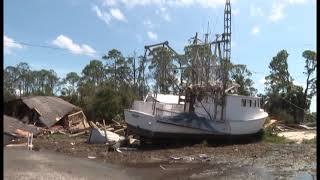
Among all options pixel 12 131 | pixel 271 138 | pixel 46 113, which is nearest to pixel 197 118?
pixel 271 138

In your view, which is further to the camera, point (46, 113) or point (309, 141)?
point (46, 113)

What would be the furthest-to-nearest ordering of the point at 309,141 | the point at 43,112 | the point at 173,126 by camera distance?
the point at 43,112 → the point at 309,141 → the point at 173,126

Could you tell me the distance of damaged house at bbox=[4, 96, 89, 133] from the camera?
154 ft

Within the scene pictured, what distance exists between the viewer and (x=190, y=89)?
37.3 m

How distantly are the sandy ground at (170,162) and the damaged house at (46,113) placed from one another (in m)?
14.2

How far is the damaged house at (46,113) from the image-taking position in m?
47.0

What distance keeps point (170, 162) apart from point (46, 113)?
25411mm

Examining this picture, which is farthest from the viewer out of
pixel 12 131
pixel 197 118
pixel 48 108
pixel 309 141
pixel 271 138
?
pixel 48 108

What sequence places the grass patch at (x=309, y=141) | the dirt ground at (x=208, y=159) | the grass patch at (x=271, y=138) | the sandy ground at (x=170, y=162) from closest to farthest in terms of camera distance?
the sandy ground at (x=170, y=162) → the dirt ground at (x=208, y=159) → the grass patch at (x=309, y=141) → the grass patch at (x=271, y=138)

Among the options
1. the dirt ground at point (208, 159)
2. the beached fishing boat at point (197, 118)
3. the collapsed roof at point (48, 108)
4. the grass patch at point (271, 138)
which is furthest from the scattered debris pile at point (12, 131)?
the grass patch at point (271, 138)

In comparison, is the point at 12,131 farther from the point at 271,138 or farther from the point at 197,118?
the point at 271,138

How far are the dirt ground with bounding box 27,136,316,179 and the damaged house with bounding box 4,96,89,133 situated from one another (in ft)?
41.4

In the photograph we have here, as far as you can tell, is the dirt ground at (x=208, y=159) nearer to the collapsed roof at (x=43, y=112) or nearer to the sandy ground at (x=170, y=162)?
the sandy ground at (x=170, y=162)

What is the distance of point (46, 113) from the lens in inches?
1891
